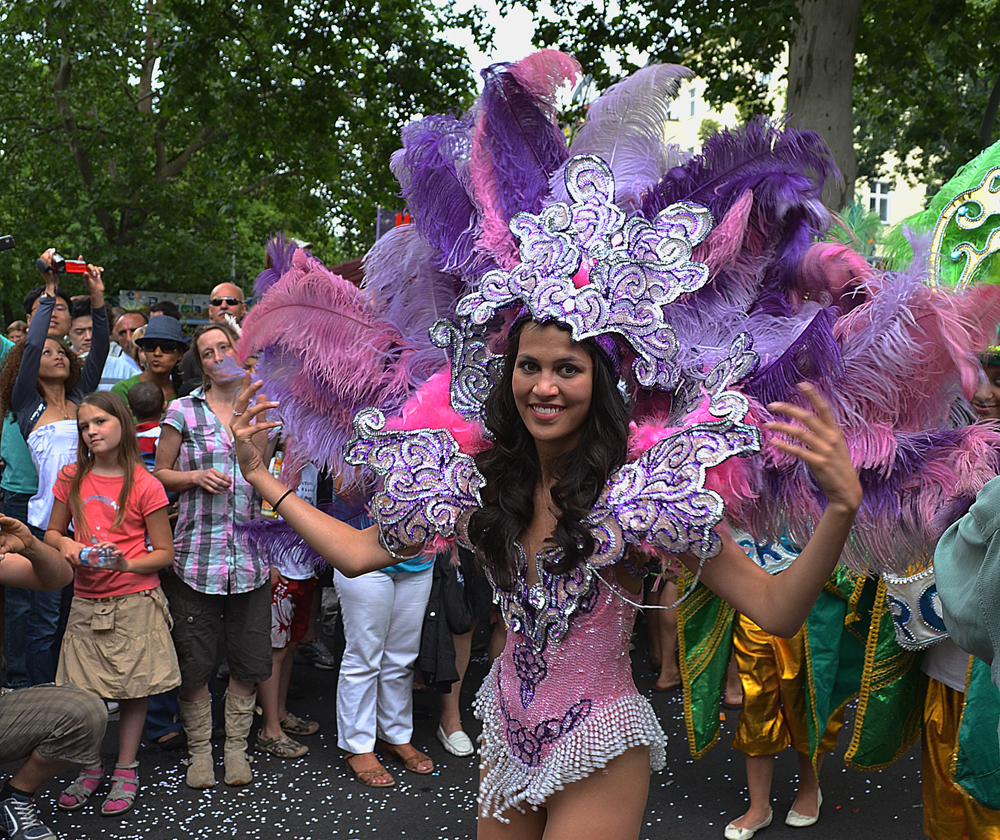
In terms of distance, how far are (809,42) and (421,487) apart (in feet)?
19.6

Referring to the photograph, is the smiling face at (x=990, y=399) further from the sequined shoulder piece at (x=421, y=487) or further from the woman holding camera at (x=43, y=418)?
the woman holding camera at (x=43, y=418)

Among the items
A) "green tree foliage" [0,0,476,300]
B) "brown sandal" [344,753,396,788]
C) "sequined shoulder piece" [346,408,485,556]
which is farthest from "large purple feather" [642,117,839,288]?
"green tree foliage" [0,0,476,300]

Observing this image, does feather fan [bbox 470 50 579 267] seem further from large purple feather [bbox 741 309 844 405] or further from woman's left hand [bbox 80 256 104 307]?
woman's left hand [bbox 80 256 104 307]

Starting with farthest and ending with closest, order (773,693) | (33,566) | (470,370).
→ (773,693) < (33,566) < (470,370)

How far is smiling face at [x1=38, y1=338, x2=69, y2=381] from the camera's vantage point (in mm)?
4898

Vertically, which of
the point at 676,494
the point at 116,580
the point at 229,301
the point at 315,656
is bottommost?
the point at 315,656

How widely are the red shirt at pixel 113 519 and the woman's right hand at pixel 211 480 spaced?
0.50 ft

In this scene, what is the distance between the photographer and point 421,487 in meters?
2.31

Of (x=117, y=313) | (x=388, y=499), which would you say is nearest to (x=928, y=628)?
(x=388, y=499)

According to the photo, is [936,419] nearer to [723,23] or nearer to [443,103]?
[723,23]

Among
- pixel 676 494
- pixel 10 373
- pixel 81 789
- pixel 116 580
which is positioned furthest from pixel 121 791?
pixel 676 494

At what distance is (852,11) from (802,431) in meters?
6.12

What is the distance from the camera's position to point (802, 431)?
191 cm

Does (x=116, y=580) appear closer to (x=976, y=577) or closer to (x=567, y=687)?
(x=567, y=687)
